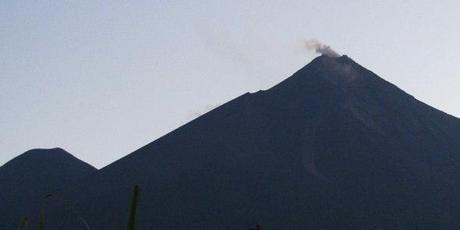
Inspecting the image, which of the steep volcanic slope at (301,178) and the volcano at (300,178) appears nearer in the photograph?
the volcano at (300,178)

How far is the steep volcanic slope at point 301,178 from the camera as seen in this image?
154375 millimetres

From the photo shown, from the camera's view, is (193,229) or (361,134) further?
(361,134)

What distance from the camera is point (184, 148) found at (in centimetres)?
19262

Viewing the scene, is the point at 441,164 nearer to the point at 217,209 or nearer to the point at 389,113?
the point at 389,113

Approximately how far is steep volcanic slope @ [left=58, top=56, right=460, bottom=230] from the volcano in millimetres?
232

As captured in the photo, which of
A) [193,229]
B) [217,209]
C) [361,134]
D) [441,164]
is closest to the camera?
[193,229]

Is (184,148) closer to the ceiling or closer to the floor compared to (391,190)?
closer to the ceiling

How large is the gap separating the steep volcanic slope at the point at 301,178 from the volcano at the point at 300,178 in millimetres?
232

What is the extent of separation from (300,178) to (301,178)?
210mm

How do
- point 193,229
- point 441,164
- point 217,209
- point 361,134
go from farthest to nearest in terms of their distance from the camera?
point 361,134 < point 441,164 < point 217,209 < point 193,229

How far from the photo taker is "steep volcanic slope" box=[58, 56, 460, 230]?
15438 centimetres

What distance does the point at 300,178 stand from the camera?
170 metres

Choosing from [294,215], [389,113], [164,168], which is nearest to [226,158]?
[164,168]

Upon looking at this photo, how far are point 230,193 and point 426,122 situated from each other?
187 ft
